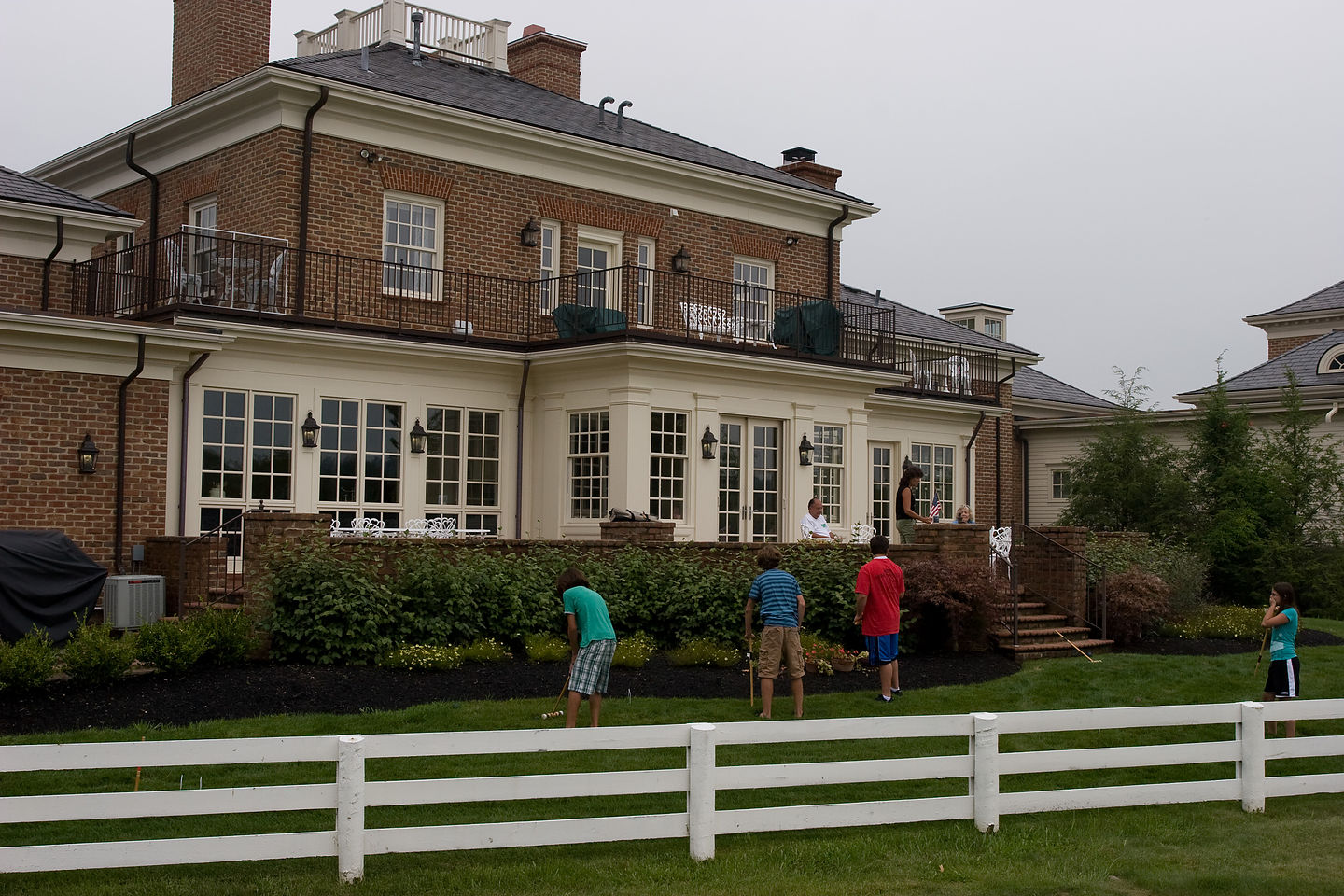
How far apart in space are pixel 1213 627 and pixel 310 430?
12539mm

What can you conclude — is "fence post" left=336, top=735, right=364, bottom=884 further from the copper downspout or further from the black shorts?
the copper downspout

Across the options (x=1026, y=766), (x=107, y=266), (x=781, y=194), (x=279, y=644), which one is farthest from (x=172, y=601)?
(x=781, y=194)

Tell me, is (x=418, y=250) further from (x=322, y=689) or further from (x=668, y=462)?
(x=322, y=689)

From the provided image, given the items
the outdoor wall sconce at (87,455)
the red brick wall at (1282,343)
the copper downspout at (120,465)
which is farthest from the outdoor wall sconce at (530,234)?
the red brick wall at (1282,343)

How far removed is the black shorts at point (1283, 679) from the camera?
12.0 m

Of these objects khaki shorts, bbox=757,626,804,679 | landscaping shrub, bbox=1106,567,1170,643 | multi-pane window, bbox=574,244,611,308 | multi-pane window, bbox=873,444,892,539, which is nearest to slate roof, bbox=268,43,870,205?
multi-pane window, bbox=574,244,611,308

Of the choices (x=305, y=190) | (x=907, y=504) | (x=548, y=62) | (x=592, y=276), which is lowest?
(x=907, y=504)

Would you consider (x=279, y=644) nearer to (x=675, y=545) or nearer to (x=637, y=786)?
(x=675, y=545)

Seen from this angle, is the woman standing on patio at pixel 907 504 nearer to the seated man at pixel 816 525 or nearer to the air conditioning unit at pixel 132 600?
the seated man at pixel 816 525

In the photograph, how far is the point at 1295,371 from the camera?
32.2 meters

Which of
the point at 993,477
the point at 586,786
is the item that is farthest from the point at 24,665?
the point at 993,477

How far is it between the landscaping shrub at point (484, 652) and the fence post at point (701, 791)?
5.84 m

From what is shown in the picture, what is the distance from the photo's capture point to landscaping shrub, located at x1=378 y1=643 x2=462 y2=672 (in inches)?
502

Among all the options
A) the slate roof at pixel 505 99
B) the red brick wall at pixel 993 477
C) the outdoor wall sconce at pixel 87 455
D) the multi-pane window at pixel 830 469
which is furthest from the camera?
the red brick wall at pixel 993 477
